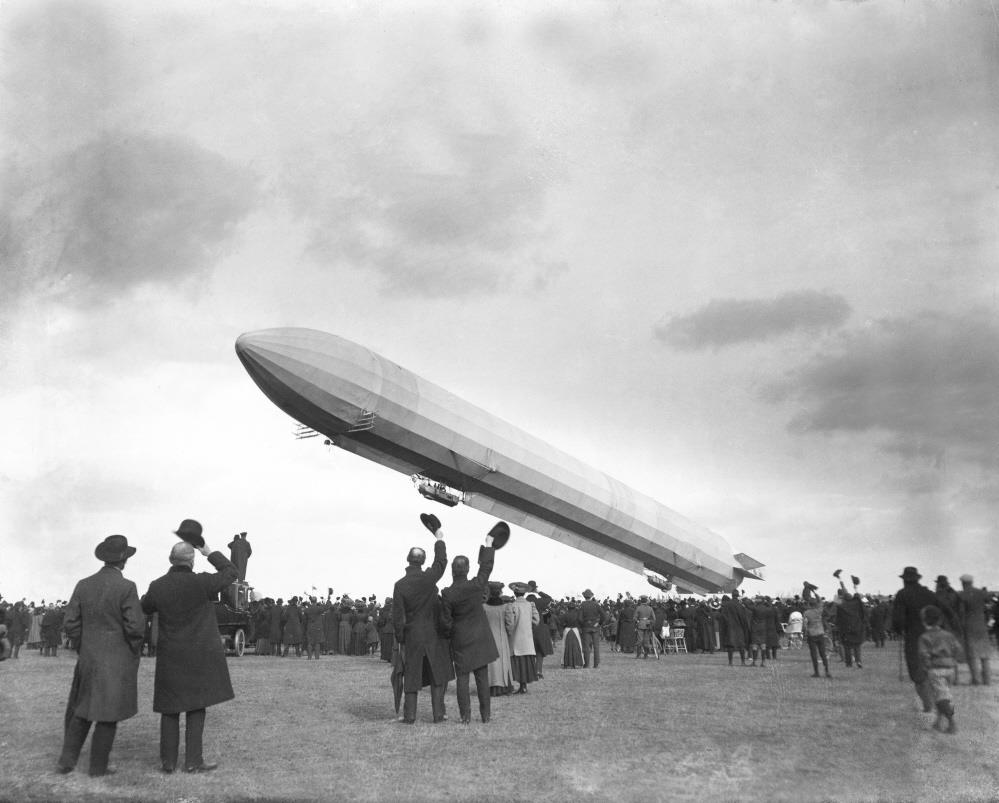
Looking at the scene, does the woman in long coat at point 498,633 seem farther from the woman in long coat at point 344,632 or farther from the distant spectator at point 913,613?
the woman in long coat at point 344,632

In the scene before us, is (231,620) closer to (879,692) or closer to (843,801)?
(879,692)

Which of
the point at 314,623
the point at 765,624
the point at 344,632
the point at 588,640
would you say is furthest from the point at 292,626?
the point at 765,624

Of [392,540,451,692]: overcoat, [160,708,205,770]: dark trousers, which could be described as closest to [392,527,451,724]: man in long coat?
[392,540,451,692]: overcoat

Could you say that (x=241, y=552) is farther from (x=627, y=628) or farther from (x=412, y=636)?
(x=627, y=628)

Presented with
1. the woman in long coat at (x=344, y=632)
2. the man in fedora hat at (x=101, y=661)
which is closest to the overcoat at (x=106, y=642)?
the man in fedora hat at (x=101, y=661)

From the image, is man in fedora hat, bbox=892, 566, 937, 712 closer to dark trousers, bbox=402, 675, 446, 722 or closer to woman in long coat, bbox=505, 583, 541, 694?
dark trousers, bbox=402, 675, 446, 722

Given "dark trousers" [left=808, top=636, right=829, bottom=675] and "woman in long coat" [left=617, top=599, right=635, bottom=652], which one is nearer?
"dark trousers" [left=808, top=636, right=829, bottom=675]

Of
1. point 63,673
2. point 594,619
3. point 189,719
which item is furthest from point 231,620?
point 189,719
